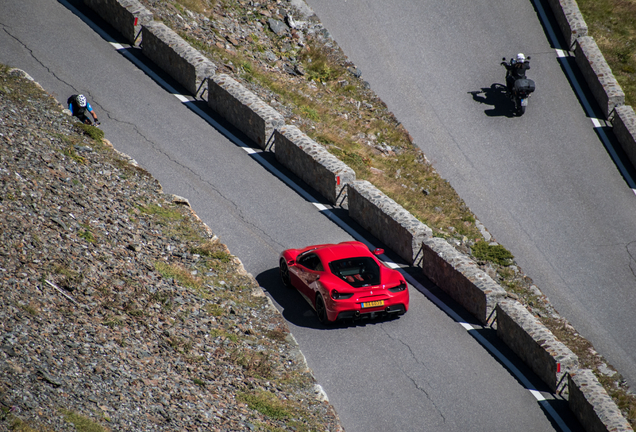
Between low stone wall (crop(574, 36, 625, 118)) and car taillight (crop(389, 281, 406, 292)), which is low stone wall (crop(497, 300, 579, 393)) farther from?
low stone wall (crop(574, 36, 625, 118))

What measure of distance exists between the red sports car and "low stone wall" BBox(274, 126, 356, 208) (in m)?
4.03

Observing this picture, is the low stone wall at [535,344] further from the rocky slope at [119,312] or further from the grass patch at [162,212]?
the grass patch at [162,212]

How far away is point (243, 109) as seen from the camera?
68.1 feet

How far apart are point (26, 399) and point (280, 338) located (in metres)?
5.81

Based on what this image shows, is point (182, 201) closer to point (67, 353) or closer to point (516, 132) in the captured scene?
point (67, 353)

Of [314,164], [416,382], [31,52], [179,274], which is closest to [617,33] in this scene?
[314,164]

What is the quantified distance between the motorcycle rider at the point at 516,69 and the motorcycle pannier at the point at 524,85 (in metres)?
0.38

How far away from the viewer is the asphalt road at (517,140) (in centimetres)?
1864

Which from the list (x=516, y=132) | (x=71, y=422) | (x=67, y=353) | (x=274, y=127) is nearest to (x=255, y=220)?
(x=274, y=127)

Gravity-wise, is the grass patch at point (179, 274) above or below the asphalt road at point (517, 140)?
below

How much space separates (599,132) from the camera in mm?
24156

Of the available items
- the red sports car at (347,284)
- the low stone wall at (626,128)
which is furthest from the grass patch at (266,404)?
the low stone wall at (626,128)

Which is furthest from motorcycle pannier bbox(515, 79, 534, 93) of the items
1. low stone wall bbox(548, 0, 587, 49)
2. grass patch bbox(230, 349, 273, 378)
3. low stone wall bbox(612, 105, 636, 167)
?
grass patch bbox(230, 349, 273, 378)

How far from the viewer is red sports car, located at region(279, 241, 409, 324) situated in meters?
13.8
